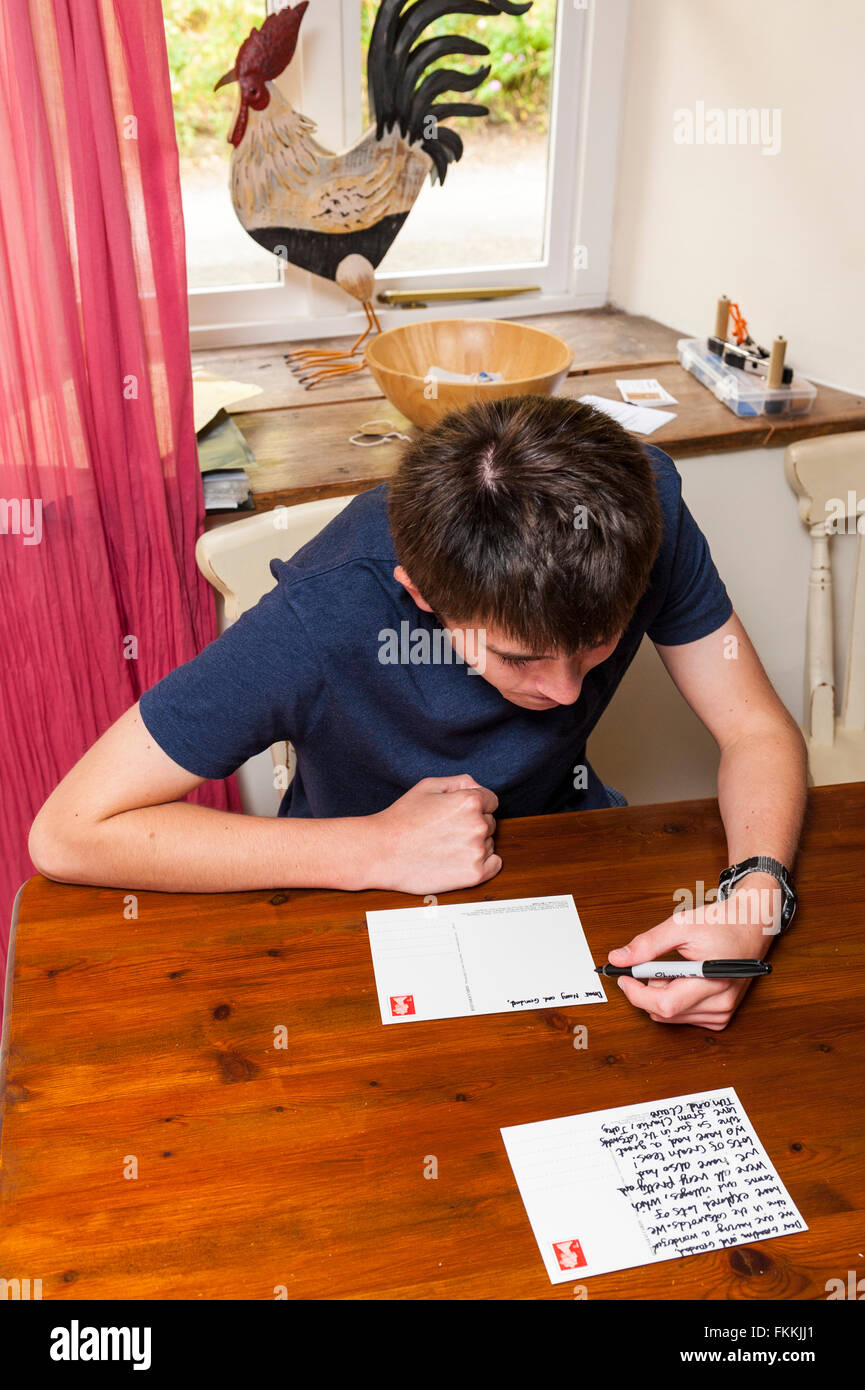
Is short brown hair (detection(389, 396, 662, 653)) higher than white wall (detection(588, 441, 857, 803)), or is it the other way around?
short brown hair (detection(389, 396, 662, 653))

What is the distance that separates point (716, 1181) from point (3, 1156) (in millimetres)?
561

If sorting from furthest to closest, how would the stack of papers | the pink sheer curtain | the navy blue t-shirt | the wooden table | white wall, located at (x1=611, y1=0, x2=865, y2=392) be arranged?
white wall, located at (x1=611, y1=0, x2=865, y2=392) < the stack of papers < the pink sheer curtain < the navy blue t-shirt < the wooden table

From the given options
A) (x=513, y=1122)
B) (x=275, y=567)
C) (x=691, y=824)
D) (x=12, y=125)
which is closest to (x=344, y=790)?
(x=275, y=567)

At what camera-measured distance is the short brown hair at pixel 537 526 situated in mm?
951

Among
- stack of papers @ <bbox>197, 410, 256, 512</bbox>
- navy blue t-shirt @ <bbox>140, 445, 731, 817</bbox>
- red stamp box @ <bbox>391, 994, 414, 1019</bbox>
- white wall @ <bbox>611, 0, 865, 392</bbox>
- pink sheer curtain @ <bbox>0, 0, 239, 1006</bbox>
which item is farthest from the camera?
white wall @ <bbox>611, 0, 865, 392</bbox>

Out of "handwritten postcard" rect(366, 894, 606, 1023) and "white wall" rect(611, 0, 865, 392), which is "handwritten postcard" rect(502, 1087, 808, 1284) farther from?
"white wall" rect(611, 0, 865, 392)

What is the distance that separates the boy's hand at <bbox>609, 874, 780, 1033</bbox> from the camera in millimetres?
1030

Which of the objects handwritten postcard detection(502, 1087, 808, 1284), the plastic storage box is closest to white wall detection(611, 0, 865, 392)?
the plastic storage box

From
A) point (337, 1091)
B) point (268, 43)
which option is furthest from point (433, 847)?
point (268, 43)

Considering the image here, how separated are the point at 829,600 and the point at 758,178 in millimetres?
836

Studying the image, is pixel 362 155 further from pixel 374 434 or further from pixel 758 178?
pixel 758 178

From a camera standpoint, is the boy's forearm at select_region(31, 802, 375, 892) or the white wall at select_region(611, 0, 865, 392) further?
the white wall at select_region(611, 0, 865, 392)

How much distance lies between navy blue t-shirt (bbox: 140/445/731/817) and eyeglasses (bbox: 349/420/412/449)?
28.0 inches
